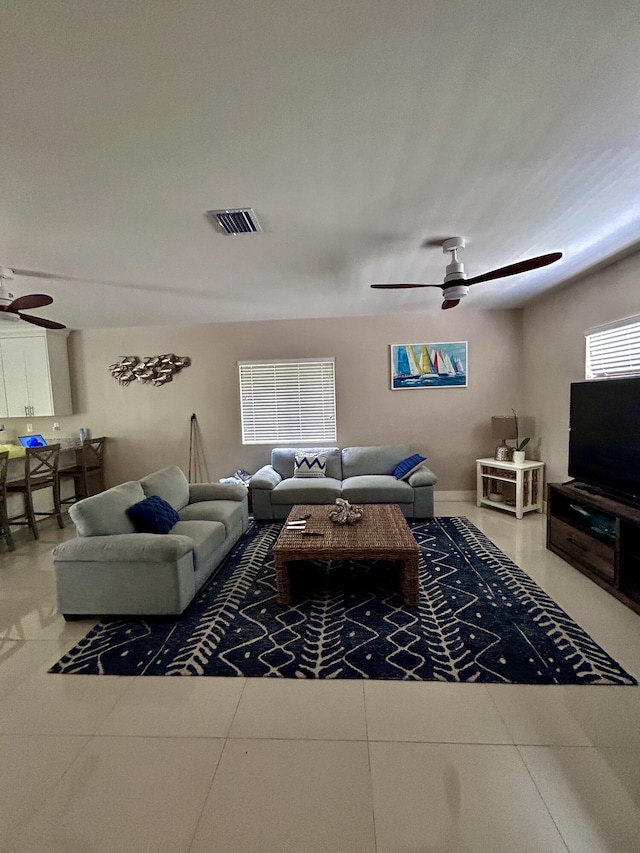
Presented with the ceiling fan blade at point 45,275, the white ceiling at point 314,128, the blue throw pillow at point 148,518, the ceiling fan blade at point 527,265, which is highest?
the white ceiling at point 314,128

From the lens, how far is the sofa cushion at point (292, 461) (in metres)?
5.16

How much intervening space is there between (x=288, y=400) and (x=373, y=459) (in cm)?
150

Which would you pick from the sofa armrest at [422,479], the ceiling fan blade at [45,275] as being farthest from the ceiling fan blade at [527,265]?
the ceiling fan blade at [45,275]

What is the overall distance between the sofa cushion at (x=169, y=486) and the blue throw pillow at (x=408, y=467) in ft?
8.29

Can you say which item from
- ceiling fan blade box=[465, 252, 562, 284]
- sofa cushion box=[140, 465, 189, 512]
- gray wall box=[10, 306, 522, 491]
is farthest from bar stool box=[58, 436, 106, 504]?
ceiling fan blade box=[465, 252, 562, 284]

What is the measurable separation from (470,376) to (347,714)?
14.8 ft

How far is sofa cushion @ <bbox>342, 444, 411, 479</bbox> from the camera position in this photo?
16.5ft

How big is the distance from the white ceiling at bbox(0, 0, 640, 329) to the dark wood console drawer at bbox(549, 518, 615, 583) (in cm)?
234

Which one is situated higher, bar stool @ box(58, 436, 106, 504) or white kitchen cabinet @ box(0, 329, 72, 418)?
white kitchen cabinet @ box(0, 329, 72, 418)

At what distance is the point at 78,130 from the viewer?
1580 millimetres

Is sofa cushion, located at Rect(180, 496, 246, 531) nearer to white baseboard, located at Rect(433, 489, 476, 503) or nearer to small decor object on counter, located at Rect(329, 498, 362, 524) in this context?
small decor object on counter, located at Rect(329, 498, 362, 524)

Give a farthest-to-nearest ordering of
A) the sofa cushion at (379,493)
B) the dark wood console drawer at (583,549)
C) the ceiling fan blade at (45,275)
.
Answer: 1. the sofa cushion at (379,493)
2. the ceiling fan blade at (45,275)
3. the dark wood console drawer at (583,549)

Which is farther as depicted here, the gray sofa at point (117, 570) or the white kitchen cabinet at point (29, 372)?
the white kitchen cabinet at point (29, 372)

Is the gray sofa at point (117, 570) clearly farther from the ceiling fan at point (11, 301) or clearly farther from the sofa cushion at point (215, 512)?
the ceiling fan at point (11, 301)
